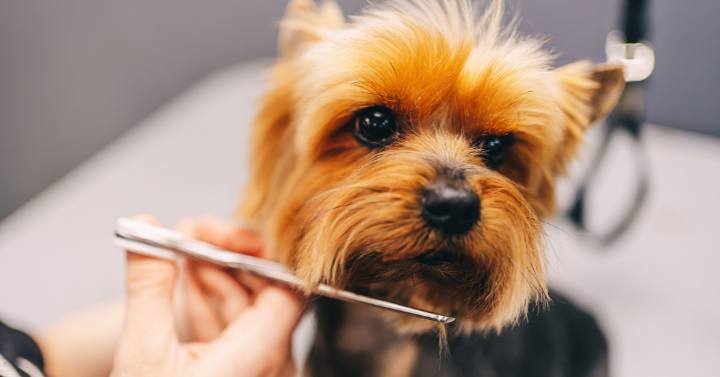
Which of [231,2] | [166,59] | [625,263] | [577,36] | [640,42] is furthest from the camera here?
[166,59]

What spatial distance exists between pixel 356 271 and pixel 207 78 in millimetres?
1256

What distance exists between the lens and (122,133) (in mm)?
1810

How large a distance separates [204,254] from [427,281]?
0.84 feet

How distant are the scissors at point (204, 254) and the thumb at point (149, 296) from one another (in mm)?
11

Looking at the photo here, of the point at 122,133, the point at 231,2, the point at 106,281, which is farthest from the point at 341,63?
the point at 122,133

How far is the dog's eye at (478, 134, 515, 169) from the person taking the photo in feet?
2.34

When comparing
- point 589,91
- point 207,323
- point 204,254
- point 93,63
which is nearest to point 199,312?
point 207,323

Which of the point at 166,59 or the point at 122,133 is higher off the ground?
the point at 166,59

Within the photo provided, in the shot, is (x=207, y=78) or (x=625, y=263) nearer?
(x=625, y=263)

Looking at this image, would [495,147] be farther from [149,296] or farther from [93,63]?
[93,63]

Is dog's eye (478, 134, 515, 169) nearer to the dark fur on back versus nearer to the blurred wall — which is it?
the dark fur on back

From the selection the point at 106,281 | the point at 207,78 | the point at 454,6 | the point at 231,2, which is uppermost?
the point at 231,2

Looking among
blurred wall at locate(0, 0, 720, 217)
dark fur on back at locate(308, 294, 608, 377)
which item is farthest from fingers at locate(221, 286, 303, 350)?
blurred wall at locate(0, 0, 720, 217)

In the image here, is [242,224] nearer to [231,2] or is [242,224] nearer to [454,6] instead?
[454,6]
